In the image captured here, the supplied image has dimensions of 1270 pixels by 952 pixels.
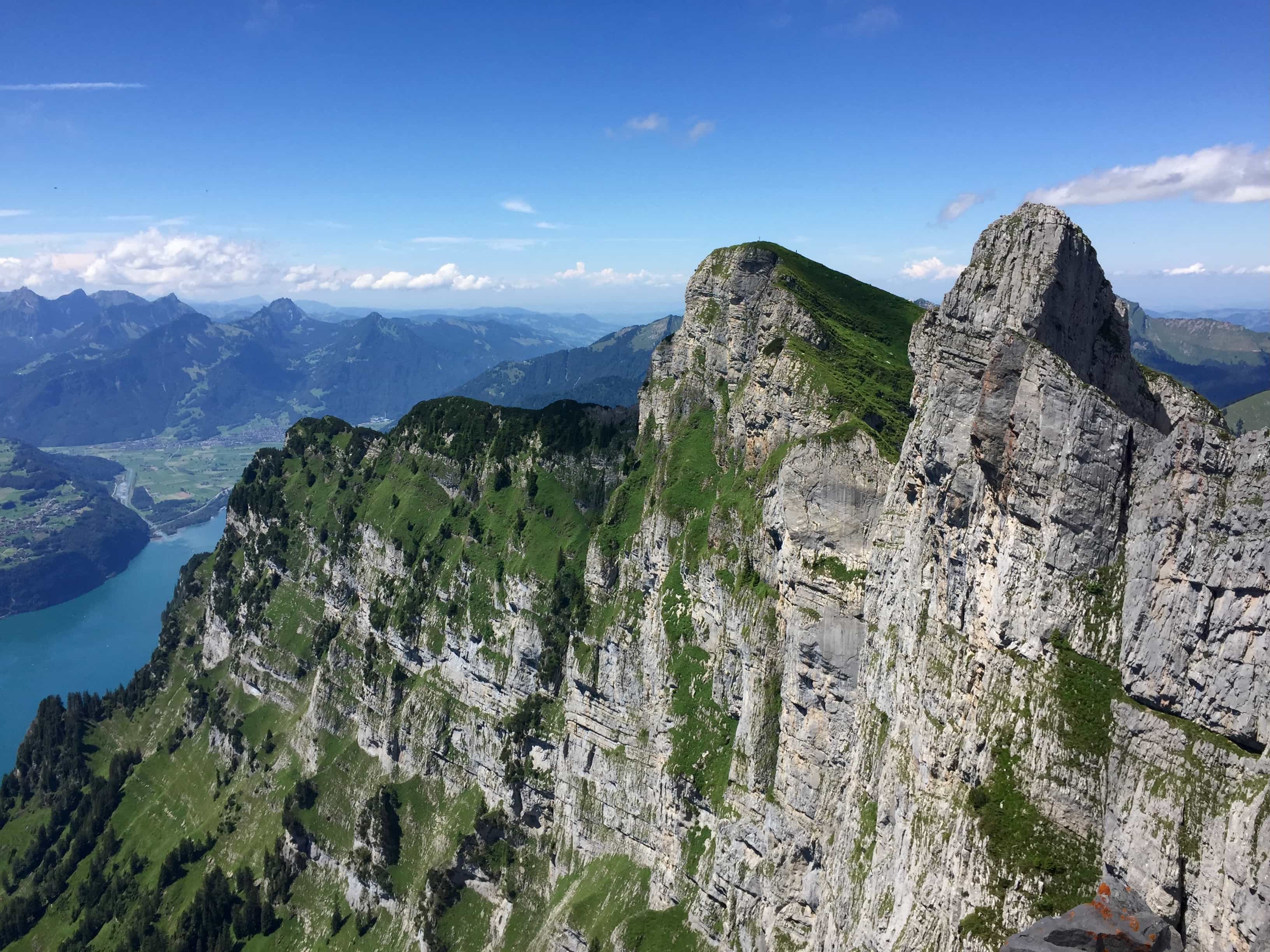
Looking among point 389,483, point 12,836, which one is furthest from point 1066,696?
point 12,836

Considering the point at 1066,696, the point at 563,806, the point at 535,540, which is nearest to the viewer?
the point at 1066,696

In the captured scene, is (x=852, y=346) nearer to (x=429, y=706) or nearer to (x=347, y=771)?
(x=429, y=706)

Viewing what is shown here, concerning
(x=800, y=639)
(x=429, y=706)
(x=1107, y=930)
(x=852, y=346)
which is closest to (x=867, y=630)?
(x=800, y=639)

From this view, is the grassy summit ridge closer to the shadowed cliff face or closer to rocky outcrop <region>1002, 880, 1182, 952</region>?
the shadowed cliff face

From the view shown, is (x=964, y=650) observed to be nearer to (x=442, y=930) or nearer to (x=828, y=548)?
(x=828, y=548)

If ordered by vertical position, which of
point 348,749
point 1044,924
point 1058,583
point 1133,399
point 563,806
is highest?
point 1133,399

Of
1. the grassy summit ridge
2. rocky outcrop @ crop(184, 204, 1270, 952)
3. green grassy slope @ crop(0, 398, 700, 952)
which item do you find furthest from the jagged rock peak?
green grassy slope @ crop(0, 398, 700, 952)
